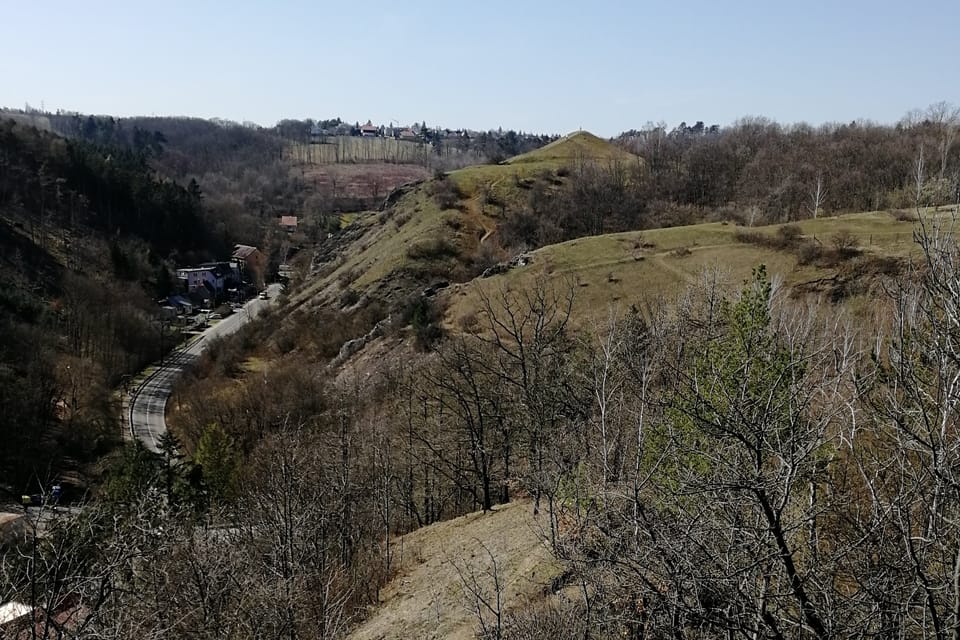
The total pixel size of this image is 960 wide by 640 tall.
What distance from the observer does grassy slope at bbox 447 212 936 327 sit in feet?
135

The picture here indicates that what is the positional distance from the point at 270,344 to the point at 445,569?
41443 mm

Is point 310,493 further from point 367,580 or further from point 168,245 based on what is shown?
point 168,245

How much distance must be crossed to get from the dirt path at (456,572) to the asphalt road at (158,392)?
830 inches

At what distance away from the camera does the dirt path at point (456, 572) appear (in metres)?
14.0

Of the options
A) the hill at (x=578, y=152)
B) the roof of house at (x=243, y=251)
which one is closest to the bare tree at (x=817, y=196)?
the hill at (x=578, y=152)

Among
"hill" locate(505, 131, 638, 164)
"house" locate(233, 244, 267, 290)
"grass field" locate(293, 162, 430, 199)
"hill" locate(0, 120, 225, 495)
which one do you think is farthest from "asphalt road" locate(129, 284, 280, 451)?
"grass field" locate(293, 162, 430, 199)

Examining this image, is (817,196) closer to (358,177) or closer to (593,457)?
(593,457)

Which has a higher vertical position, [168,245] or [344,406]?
[168,245]

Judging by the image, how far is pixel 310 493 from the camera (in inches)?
765

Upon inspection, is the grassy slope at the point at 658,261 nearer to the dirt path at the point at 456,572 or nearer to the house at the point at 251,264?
the dirt path at the point at 456,572

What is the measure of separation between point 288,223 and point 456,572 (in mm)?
119738

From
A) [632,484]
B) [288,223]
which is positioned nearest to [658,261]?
[632,484]

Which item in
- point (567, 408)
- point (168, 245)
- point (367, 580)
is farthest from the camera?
point (168, 245)

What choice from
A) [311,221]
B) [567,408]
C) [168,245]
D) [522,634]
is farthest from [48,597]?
[311,221]
